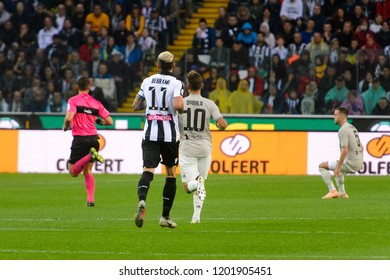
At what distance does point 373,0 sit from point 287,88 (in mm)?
4693

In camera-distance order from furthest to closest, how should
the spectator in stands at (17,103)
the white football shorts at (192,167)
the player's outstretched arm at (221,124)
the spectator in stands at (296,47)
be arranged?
the spectator in stands at (17,103) < the spectator in stands at (296,47) < the white football shorts at (192,167) < the player's outstretched arm at (221,124)

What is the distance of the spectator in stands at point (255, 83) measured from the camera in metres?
31.6

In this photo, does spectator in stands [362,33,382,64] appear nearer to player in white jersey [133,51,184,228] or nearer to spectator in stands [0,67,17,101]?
spectator in stands [0,67,17,101]

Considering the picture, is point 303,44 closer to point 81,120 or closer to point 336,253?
point 81,120

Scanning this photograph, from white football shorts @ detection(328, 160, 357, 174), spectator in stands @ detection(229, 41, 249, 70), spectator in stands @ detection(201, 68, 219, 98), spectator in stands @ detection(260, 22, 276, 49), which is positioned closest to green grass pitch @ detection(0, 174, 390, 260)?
white football shorts @ detection(328, 160, 357, 174)

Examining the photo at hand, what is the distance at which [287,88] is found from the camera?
31344mm

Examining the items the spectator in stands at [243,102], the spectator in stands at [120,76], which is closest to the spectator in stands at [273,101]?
the spectator in stands at [243,102]

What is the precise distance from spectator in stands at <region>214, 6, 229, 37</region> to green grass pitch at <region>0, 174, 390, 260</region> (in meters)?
9.76

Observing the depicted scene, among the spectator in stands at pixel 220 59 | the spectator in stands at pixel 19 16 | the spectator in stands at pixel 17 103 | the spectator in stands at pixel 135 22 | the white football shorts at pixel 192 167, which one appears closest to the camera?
the white football shorts at pixel 192 167

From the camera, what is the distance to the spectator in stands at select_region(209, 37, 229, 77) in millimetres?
31859

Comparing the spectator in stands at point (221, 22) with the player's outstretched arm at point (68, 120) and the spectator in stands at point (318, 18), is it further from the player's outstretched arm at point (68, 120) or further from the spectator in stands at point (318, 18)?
the player's outstretched arm at point (68, 120)

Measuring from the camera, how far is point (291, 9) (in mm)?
33969

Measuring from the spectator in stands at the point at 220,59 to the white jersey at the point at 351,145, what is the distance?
1039 cm

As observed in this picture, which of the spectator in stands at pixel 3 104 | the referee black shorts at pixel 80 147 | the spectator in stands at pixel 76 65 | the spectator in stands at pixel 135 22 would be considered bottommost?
the referee black shorts at pixel 80 147
